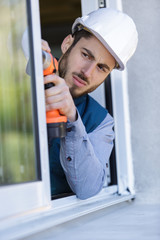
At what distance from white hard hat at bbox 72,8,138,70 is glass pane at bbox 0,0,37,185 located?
94 centimetres

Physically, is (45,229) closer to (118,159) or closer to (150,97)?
(118,159)

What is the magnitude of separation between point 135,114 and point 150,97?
0.16m

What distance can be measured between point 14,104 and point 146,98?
1.81 m

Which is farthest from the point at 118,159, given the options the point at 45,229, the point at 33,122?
the point at 33,122

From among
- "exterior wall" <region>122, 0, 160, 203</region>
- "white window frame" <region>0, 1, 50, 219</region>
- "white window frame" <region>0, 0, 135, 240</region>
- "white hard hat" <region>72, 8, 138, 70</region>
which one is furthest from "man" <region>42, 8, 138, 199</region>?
"white window frame" <region>0, 1, 50, 219</region>

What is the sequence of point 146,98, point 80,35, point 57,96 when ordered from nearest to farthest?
point 57,96, point 80,35, point 146,98

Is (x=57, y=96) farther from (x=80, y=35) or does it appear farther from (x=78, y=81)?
(x=80, y=35)

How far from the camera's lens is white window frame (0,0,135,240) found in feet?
5.47

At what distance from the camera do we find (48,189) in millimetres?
1770

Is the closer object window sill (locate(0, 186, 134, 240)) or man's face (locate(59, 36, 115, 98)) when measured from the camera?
window sill (locate(0, 186, 134, 240))

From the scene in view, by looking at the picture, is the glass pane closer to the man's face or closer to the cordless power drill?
the cordless power drill

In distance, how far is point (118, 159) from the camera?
3244 mm

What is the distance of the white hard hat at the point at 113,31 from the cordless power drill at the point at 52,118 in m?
0.79

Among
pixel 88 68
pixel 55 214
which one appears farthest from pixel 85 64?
pixel 55 214
